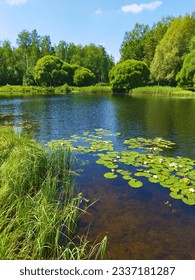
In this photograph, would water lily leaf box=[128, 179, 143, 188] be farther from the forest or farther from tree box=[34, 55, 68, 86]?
tree box=[34, 55, 68, 86]

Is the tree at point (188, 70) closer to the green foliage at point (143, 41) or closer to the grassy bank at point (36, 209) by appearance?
the green foliage at point (143, 41)

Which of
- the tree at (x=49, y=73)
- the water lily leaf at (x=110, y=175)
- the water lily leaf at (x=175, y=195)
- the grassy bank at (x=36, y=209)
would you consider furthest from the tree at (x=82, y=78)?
the water lily leaf at (x=175, y=195)

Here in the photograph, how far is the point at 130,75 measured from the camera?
5256 centimetres

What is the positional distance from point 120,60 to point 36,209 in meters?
70.2

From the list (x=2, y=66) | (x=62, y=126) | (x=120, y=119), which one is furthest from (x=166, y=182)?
(x=2, y=66)

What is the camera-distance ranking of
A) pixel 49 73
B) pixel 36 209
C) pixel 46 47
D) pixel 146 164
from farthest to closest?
pixel 46 47, pixel 49 73, pixel 146 164, pixel 36 209

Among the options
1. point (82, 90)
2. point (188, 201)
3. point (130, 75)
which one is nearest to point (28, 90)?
point (82, 90)

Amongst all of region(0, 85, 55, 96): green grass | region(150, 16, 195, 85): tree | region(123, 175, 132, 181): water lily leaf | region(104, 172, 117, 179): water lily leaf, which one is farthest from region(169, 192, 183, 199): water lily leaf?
region(0, 85, 55, 96): green grass

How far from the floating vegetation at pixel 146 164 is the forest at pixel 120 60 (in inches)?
1388

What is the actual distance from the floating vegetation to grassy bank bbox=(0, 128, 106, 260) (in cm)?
188

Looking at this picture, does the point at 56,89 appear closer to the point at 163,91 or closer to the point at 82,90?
the point at 82,90

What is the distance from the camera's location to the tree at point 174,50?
4906 cm

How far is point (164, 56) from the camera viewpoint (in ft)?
164

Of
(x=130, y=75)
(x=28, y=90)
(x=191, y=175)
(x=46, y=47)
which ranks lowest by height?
(x=191, y=175)
